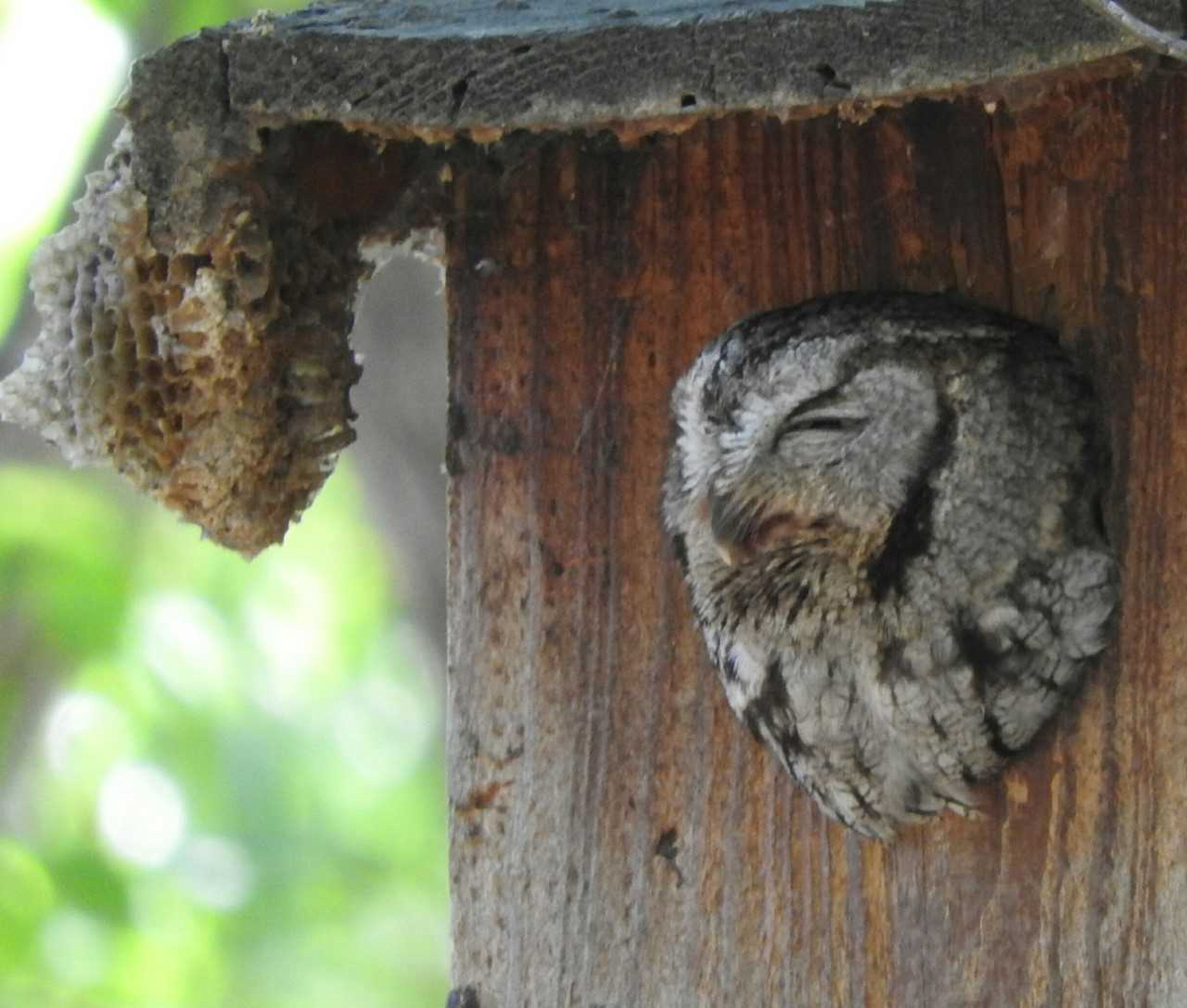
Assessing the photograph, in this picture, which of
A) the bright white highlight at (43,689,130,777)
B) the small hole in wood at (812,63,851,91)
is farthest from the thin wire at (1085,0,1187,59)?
the bright white highlight at (43,689,130,777)

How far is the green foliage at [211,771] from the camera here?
4027 mm

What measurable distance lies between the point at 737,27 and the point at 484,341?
0.62m

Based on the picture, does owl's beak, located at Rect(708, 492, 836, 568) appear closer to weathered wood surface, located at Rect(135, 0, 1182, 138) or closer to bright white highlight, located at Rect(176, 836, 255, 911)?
weathered wood surface, located at Rect(135, 0, 1182, 138)

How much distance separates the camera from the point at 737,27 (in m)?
1.31

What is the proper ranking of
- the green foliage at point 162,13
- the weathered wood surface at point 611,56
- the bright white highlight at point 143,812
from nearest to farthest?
the weathered wood surface at point 611,56
the green foliage at point 162,13
the bright white highlight at point 143,812

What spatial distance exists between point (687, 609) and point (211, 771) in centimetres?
349

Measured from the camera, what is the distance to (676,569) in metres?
1.79

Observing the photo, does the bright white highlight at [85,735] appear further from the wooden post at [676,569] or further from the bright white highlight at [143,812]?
the wooden post at [676,569]

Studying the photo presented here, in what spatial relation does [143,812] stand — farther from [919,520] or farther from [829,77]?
[829,77]

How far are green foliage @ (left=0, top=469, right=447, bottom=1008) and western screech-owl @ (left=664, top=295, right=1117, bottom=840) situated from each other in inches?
102

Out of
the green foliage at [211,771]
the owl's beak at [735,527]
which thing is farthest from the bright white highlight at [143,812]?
the owl's beak at [735,527]

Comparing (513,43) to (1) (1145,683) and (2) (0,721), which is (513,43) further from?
(2) (0,721)

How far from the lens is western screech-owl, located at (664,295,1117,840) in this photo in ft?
5.08

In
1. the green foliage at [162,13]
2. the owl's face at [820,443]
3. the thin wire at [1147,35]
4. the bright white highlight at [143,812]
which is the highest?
the green foliage at [162,13]
